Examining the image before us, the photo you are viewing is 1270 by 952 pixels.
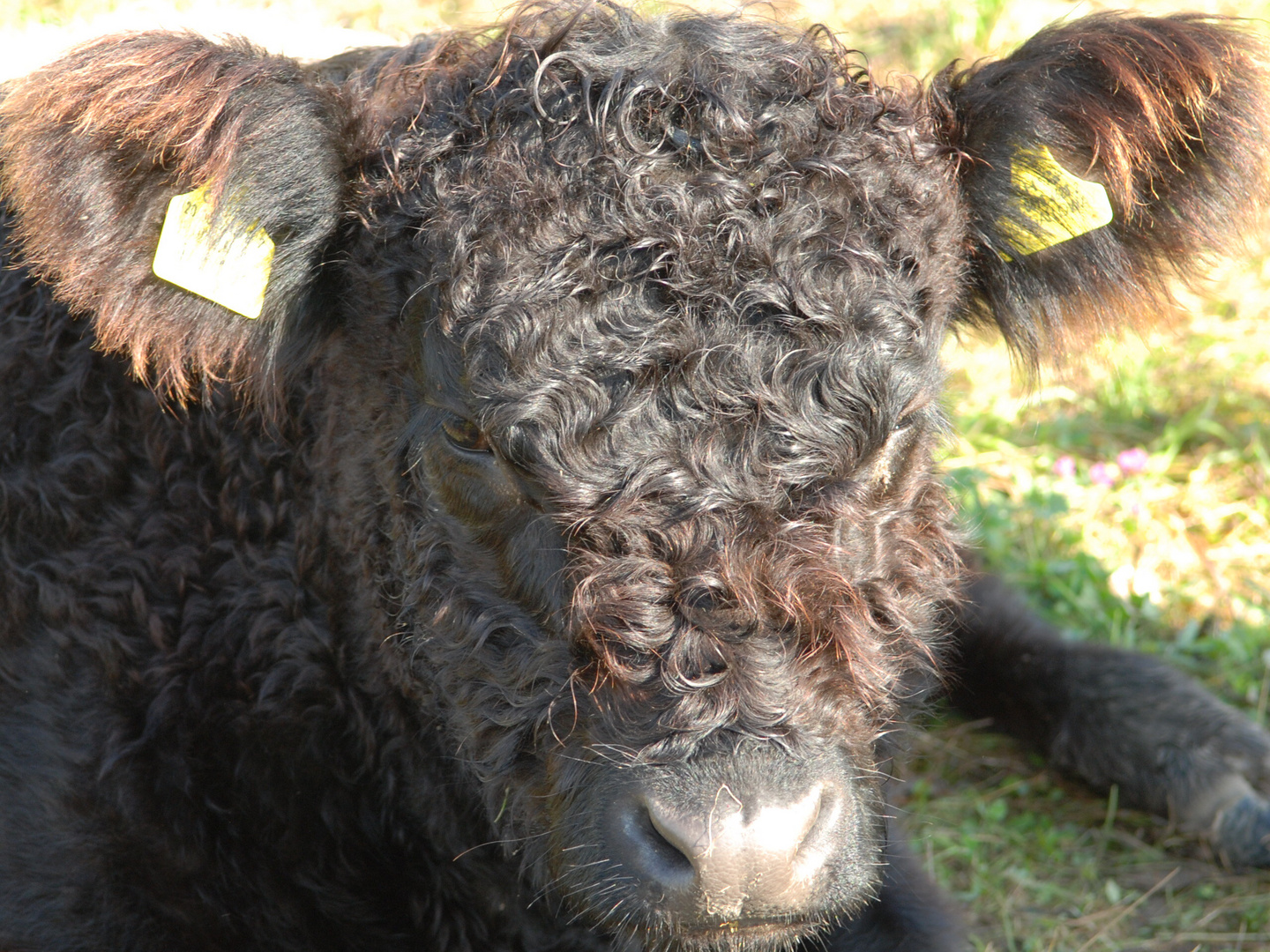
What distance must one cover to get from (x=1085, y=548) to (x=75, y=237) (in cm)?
365

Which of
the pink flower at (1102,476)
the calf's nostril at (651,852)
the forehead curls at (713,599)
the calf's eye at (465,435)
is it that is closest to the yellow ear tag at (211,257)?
the calf's eye at (465,435)

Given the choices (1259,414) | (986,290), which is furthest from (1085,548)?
(986,290)

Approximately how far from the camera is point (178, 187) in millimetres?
2617

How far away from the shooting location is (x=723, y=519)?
2.31m

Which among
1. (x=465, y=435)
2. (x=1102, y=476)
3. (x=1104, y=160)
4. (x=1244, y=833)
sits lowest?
(x=1244, y=833)

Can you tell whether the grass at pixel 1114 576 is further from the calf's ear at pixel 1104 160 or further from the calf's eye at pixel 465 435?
the calf's eye at pixel 465 435

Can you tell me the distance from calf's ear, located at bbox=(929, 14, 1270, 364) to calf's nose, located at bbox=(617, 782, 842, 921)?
146cm

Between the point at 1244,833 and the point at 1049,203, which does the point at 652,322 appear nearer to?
the point at 1049,203

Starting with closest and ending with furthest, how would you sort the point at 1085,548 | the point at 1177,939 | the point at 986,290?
the point at 986,290 < the point at 1177,939 < the point at 1085,548

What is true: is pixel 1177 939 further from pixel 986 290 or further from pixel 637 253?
pixel 637 253

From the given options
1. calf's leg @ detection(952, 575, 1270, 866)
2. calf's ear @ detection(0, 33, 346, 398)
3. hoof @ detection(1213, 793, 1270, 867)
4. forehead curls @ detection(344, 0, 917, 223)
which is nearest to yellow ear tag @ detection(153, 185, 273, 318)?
calf's ear @ detection(0, 33, 346, 398)

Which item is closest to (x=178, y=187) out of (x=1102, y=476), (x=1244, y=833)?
(x=1244, y=833)

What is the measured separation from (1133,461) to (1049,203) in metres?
2.36

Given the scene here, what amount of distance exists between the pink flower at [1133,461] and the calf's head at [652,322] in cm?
204
